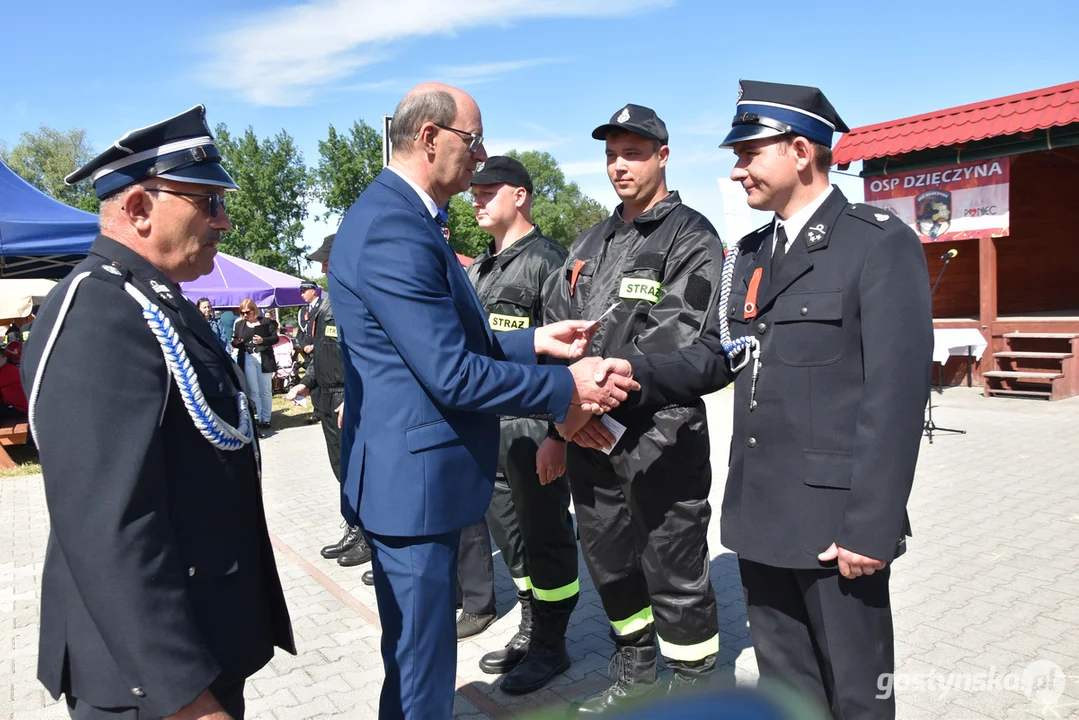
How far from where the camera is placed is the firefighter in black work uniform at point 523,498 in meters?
3.89

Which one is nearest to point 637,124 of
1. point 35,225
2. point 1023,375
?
point 35,225

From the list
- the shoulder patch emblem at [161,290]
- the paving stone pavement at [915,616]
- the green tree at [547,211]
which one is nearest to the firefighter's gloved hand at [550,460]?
the paving stone pavement at [915,616]

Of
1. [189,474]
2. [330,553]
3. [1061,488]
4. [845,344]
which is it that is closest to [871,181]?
[1061,488]

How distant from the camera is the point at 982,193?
39.8 feet

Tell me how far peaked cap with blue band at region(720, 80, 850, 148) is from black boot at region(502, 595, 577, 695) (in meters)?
2.49

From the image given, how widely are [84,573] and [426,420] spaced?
993 millimetres

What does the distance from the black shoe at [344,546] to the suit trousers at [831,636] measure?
4086 mm

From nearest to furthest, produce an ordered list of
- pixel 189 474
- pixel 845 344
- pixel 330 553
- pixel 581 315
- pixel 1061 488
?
pixel 189 474 < pixel 845 344 < pixel 581 315 < pixel 330 553 < pixel 1061 488

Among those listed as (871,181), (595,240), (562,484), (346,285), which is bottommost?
(562,484)

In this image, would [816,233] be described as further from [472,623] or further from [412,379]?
[472,623]

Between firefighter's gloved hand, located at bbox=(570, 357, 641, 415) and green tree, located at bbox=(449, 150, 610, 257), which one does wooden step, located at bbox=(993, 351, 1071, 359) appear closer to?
firefighter's gloved hand, located at bbox=(570, 357, 641, 415)

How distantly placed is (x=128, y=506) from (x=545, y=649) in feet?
9.03

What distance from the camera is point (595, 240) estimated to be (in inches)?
142

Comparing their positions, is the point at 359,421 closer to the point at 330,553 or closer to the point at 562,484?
the point at 562,484
